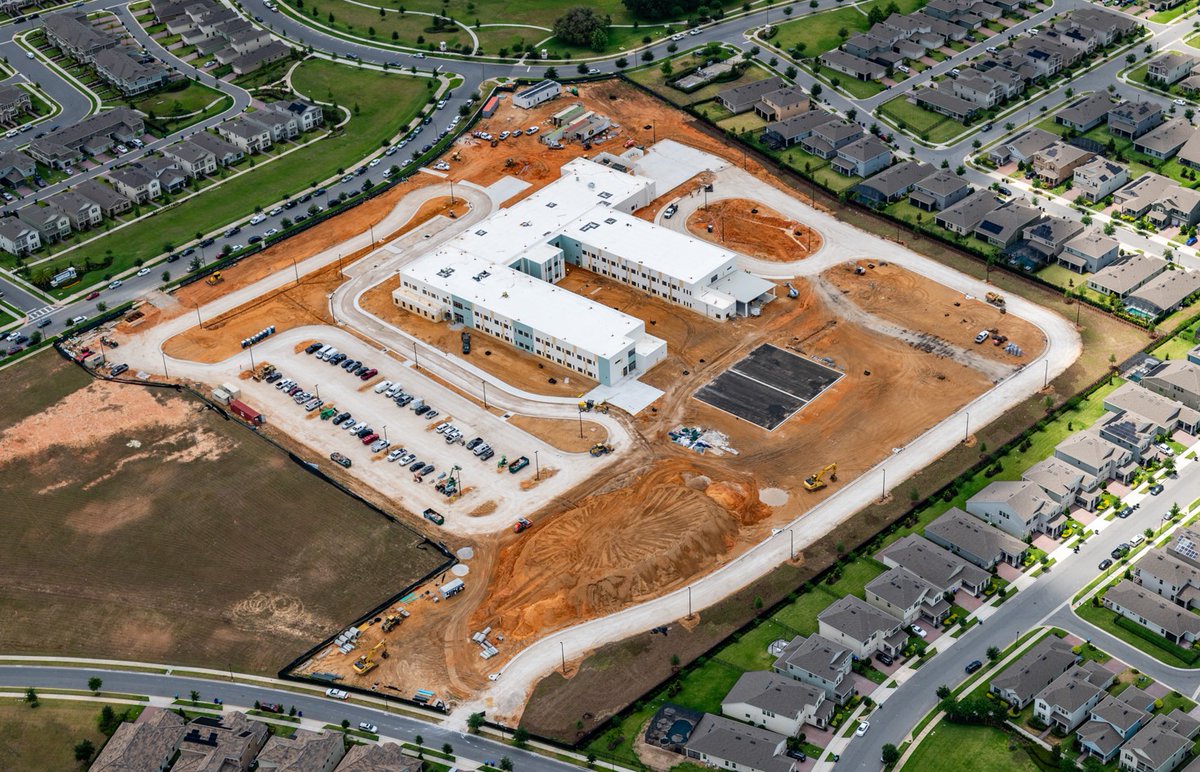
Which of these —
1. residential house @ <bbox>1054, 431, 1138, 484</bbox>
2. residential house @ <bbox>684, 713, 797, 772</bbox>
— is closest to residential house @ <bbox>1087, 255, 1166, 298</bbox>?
residential house @ <bbox>1054, 431, 1138, 484</bbox>

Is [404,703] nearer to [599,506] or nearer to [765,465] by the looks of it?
[599,506]

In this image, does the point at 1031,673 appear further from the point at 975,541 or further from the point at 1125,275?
the point at 1125,275

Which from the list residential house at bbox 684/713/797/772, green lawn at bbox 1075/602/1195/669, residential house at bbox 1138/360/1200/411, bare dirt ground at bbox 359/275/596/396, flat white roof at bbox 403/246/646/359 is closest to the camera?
residential house at bbox 684/713/797/772

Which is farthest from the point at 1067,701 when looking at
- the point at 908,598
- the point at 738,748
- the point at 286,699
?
the point at 286,699

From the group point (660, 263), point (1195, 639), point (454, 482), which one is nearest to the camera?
point (1195, 639)

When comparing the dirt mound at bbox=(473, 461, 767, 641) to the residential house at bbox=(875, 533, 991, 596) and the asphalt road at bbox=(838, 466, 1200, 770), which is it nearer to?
the residential house at bbox=(875, 533, 991, 596)

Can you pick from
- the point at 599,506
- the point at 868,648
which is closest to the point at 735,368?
the point at 599,506

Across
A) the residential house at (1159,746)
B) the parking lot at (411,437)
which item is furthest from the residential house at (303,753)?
the residential house at (1159,746)
